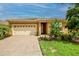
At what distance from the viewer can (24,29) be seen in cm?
709

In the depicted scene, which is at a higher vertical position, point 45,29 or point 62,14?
point 62,14

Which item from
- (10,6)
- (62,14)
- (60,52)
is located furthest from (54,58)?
(10,6)

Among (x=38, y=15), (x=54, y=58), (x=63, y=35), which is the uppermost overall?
Answer: (x=38, y=15)

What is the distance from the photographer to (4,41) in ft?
21.9

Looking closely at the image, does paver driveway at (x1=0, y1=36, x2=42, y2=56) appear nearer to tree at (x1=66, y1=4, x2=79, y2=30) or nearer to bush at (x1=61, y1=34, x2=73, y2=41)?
bush at (x1=61, y1=34, x2=73, y2=41)

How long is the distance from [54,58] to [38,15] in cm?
121

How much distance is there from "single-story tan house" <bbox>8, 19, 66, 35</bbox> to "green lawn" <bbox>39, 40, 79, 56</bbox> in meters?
0.34

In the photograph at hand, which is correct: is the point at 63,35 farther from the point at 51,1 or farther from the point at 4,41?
the point at 4,41

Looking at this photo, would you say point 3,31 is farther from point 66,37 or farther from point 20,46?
point 66,37

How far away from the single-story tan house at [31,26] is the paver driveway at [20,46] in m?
0.20

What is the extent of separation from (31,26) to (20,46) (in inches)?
25.3

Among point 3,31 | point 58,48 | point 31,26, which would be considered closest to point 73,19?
point 58,48

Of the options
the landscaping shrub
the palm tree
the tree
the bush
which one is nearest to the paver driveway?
the palm tree

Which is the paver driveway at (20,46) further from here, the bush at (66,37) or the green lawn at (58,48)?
the bush at (66,37)
